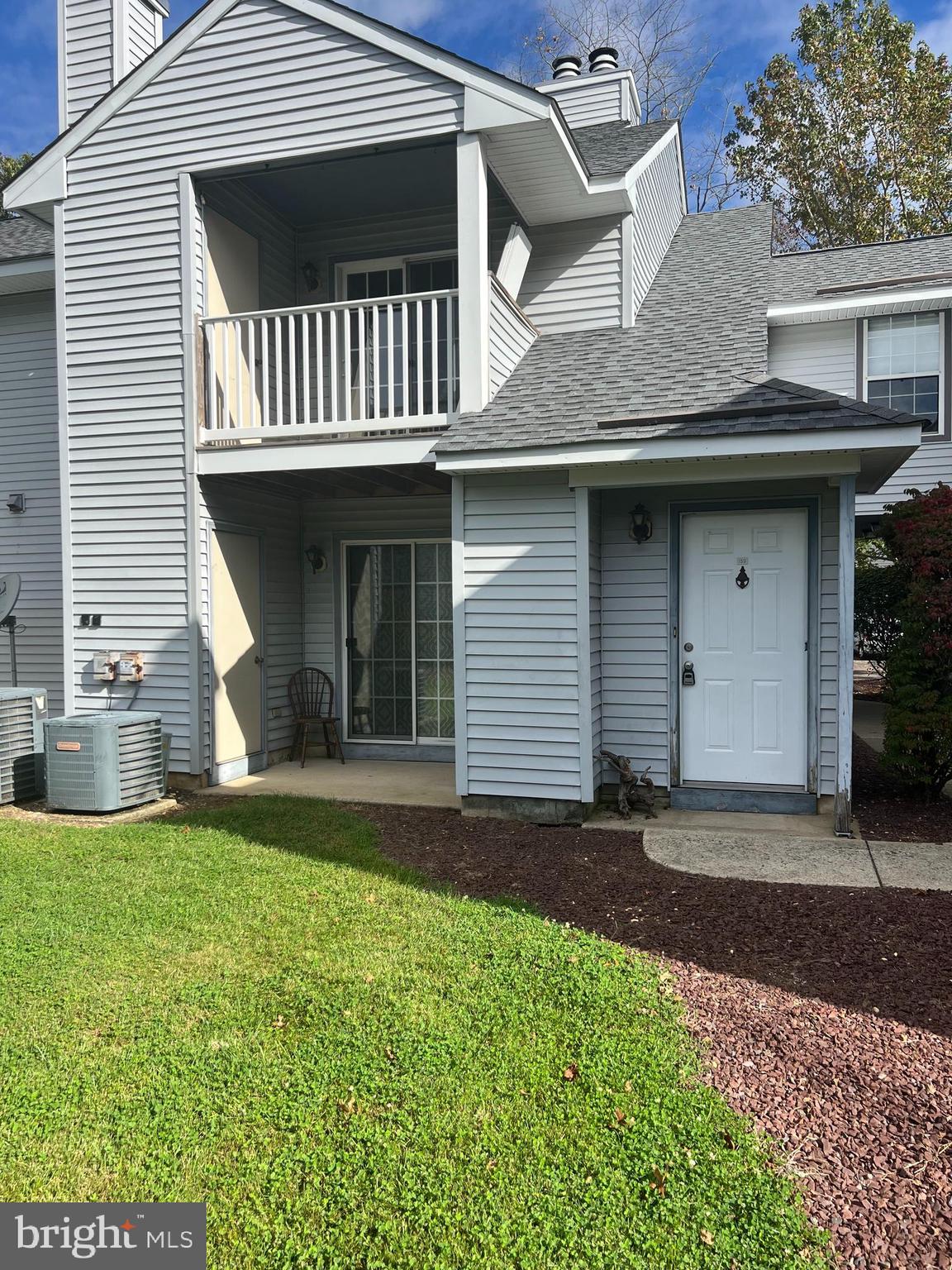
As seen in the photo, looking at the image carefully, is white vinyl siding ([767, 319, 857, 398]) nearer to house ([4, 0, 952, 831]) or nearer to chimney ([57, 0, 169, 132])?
house ([4, 0, 952, 831])

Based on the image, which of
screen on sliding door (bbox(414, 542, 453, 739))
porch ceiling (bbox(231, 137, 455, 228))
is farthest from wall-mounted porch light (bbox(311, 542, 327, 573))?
porch ceiling (bbox(231, 137, 455, 228))

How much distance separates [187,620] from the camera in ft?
23.5

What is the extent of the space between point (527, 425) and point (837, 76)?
677 inches

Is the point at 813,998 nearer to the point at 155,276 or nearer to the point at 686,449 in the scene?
the point at 686,449

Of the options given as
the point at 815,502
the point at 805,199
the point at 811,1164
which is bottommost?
the point at 811,1164

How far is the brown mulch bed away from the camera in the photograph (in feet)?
18.7

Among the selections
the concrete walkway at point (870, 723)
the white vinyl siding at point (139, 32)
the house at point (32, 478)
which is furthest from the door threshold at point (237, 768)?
the white vinyl siding at point (139, 32)

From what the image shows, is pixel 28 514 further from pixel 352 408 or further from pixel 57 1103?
pixel 57 1103

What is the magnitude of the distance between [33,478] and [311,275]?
370 cm

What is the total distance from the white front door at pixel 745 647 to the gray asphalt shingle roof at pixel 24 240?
7.11m

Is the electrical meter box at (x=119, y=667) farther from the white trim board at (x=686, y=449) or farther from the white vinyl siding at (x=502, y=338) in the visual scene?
the white vinyl siding at (x=502, y=338)

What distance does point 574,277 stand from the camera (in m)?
7.80

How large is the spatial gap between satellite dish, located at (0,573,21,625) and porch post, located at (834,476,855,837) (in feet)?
22.8

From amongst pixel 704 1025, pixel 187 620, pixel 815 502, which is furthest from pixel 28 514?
pixel 704 1025
